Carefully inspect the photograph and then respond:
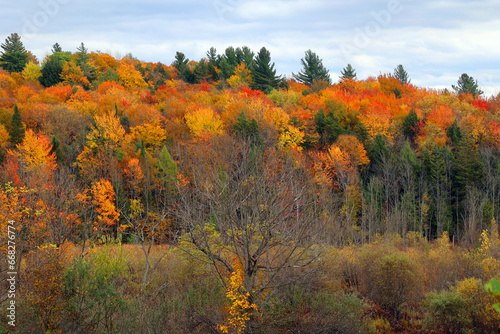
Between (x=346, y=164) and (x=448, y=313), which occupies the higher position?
(x=346, y=164)

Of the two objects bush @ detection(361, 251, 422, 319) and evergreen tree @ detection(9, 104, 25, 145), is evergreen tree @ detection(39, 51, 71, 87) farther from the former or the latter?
bush @ detection(361, 251, 422, 319)

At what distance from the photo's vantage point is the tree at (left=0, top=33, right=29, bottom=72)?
6650 cm

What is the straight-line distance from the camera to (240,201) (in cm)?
1366

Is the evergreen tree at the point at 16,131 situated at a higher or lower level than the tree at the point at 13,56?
lower

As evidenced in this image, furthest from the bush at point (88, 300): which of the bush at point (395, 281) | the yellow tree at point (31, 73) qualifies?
the yellow tree at point (31, 73)

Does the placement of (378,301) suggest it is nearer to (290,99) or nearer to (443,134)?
(443,134)

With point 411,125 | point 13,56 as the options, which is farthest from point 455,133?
point 13,56

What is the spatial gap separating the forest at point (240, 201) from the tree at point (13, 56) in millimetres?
304

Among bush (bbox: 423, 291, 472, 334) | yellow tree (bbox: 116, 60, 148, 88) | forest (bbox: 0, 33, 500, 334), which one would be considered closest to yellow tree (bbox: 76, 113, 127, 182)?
forest (bbox: 0, 33, 500, 334)

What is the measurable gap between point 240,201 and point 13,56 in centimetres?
6871

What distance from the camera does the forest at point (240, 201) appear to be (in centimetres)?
1423

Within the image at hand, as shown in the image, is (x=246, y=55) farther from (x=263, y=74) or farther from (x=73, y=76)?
(x=73, y=76)

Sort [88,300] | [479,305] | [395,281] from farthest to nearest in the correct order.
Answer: [395,281] → [479,305] → [88,300]

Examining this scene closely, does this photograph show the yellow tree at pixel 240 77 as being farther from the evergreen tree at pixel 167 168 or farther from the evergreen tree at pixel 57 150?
the evergreen tree at pixel 57 150
